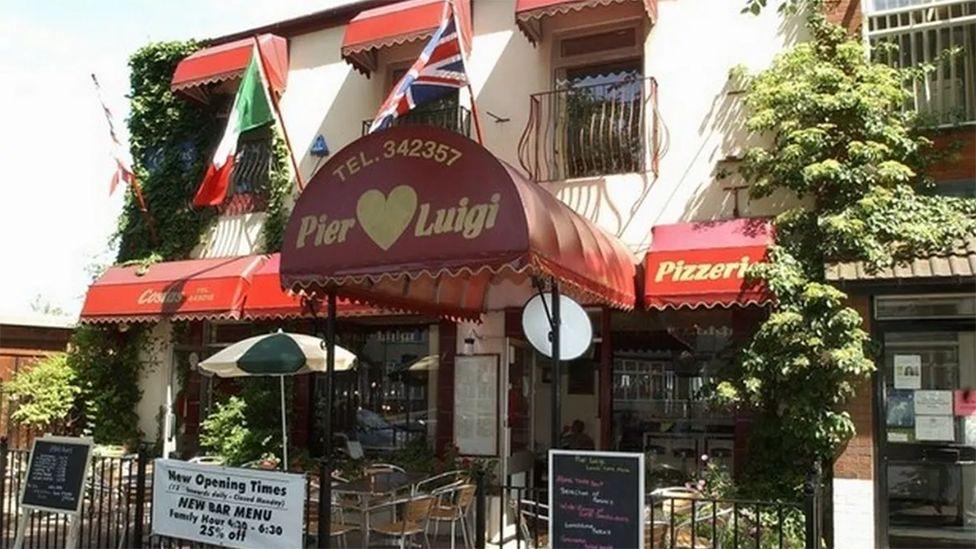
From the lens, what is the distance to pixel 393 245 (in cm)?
664

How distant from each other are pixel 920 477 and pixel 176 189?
11249 millimetres

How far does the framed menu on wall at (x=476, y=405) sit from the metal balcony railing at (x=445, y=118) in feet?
9.90

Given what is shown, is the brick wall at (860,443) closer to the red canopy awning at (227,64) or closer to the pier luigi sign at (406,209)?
the pier luigi sign at (406,209)

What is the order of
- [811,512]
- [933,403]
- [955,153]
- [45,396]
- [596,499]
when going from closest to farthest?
[811,512] → [596,499] → [933,403] → [955,153] → [45,396]

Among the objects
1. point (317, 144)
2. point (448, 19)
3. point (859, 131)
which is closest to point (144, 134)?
point (317, 144)

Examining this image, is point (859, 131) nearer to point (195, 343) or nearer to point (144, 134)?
point (195, 343)

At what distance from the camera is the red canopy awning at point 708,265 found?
8945 mm

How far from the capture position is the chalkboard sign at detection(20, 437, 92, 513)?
7590 millimetres

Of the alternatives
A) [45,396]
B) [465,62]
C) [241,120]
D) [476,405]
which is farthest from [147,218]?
[476,405]

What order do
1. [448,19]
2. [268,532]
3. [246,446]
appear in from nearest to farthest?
[268,532]
[448,19]
[246,446]

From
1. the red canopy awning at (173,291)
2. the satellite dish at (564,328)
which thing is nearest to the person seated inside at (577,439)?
the red canopy awning at (173,291)

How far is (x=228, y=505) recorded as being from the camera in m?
6.73

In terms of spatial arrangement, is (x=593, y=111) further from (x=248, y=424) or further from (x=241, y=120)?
(x=248, y=424)

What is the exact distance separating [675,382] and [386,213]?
608 cm
